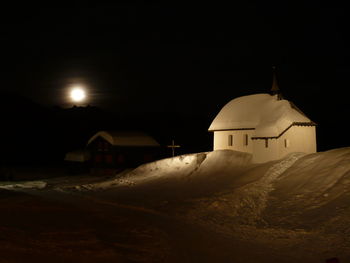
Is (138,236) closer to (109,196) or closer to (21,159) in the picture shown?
(109,196)

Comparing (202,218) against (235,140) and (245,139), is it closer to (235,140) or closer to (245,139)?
(245,139)

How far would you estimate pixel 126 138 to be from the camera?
174 feet

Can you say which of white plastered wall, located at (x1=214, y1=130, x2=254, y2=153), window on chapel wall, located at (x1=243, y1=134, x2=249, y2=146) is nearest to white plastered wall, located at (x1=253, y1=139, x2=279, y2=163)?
white plastered wall, located at (x1=214, y1=130, x2=254, y2=153)

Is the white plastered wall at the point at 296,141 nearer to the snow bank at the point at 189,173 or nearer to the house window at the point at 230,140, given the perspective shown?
the snow bank at the point at 189,173

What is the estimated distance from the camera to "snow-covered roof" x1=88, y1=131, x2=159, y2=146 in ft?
170

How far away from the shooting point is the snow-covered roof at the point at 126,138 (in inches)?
2036

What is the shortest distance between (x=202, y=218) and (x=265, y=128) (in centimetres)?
1859

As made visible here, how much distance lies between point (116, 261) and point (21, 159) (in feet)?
233

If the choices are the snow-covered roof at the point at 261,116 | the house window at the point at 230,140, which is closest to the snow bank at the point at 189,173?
the house window at the point at 230,140

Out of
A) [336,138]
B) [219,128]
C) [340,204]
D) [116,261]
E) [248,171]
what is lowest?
[116,261]

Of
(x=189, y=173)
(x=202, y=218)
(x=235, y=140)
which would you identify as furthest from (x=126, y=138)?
(x=202, y=218)

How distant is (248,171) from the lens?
33969 millimetres

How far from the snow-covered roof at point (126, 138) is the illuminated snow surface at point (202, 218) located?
16.0 m

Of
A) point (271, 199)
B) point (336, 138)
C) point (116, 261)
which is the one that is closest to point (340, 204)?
point (271, 199)
